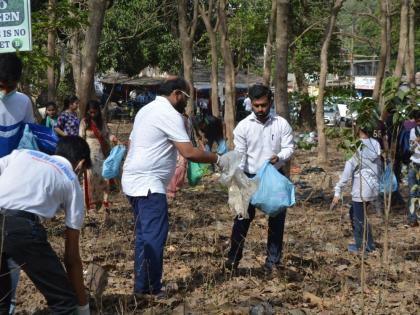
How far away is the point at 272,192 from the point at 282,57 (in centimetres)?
381

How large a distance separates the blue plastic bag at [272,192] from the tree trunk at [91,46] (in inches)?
150

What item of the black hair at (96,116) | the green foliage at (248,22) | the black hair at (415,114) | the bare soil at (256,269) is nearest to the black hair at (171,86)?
the bare soil at (256,269)

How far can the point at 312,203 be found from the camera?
36.3 ft

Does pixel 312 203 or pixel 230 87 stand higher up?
pixel 230 87

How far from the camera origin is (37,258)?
156 inches

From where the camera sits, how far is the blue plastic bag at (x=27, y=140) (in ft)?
17.0

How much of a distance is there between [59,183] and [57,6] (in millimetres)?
5265

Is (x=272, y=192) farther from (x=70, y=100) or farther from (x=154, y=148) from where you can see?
(x=70, y=100)

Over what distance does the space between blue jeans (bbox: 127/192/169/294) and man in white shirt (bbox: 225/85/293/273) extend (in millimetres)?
1023

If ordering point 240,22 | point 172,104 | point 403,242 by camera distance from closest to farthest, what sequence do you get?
point 172,104, point 403,242, point 240,22

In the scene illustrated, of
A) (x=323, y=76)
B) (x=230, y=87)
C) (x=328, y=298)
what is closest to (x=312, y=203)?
(x=328, y=298)

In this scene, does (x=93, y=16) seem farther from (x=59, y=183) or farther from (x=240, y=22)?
(x=240, y=22)

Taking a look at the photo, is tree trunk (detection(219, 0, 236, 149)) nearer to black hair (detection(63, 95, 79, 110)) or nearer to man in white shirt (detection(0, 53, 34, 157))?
black hair (detection(63, 95, 79, 110))

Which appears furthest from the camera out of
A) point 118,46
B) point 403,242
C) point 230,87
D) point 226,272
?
point 118,46
